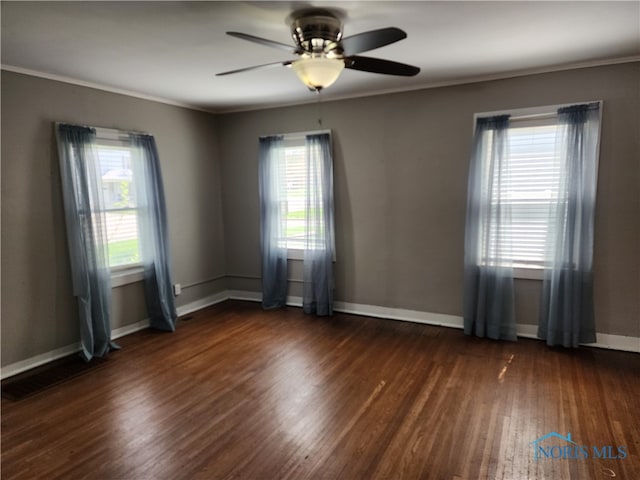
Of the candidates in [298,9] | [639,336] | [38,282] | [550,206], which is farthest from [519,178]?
[38,282]

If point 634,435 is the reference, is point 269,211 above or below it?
above

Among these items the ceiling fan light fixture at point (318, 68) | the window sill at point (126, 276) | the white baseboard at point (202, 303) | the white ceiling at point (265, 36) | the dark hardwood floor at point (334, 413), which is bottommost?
the dark hardwood floor at point (334, 413)

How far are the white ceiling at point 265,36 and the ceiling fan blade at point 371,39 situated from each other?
0.26 m

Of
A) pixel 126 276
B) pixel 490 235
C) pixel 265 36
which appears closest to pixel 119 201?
pixel 126 276

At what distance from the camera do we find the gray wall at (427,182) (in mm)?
3393

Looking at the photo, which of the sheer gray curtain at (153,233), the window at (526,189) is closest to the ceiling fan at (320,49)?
the window at (526,189)

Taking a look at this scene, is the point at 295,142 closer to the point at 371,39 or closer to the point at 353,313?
the point at 353,313

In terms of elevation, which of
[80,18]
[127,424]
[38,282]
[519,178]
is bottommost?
[127,424]

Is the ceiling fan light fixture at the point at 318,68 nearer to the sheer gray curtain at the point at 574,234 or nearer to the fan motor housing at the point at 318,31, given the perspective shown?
the fan motor housing at the point at 318,31

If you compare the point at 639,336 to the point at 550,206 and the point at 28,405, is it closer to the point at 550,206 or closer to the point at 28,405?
the point at 550,206

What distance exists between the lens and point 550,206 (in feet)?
11.7

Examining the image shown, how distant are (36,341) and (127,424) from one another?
1.51m

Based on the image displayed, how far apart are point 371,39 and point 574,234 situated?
2650mm

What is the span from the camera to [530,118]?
3643 millimetres
